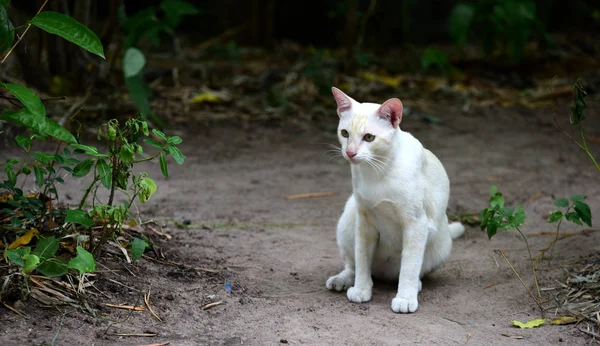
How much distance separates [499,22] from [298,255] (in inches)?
210

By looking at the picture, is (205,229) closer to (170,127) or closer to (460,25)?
(170,127)

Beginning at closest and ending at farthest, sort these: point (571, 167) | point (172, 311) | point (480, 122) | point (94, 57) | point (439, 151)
Answer: point (172, 311) < point (571, 167) < point (439, 151) < point (94, 57) < point (480, 122)

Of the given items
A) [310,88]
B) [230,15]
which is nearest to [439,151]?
[310,88]

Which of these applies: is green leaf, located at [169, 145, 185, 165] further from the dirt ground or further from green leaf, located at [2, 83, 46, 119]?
the dirt ground

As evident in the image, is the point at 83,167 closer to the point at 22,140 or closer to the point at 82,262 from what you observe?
the point at 22,140

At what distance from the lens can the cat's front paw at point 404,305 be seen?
11.4 feet

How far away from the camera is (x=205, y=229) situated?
4547mm

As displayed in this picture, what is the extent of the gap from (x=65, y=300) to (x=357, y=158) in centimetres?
146

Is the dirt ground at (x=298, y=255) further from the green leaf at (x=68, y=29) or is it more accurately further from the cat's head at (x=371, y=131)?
the green leaf at (x=68, y=29)

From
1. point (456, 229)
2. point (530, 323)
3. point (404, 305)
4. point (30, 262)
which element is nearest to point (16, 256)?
point (30, 262)

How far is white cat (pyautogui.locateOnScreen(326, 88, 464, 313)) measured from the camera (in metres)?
3.48

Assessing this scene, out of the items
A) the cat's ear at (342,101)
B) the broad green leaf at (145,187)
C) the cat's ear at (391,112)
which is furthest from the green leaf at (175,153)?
the cat's ear at (391,112)

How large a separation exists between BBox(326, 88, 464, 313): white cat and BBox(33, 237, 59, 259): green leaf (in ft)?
4.57

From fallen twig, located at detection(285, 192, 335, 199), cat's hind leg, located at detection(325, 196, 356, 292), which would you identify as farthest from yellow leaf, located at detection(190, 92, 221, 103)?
cat's hind leg, located at detection(325, 196, 356, 292)
